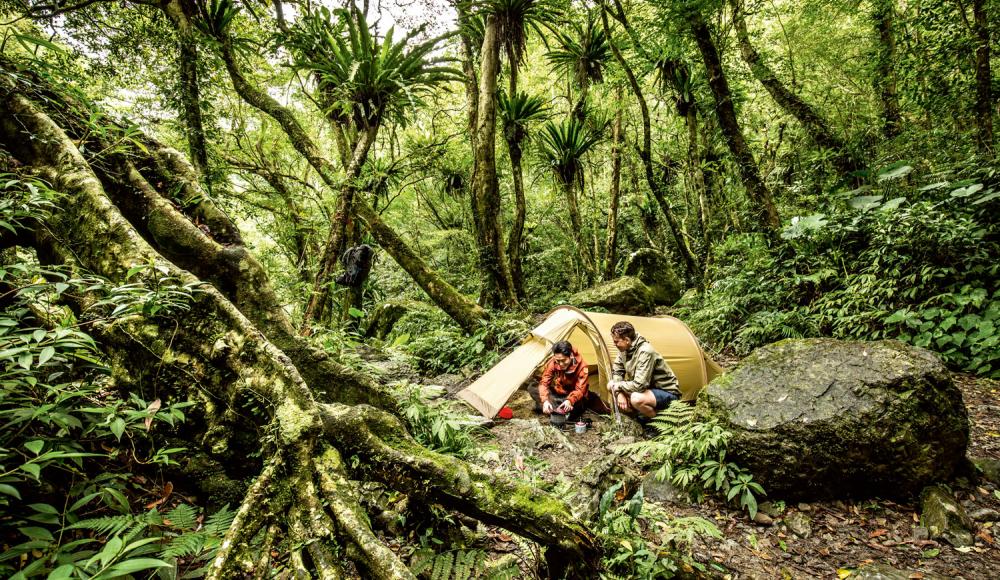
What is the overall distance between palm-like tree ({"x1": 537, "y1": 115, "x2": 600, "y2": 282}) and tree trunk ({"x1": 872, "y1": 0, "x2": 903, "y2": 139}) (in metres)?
5.26

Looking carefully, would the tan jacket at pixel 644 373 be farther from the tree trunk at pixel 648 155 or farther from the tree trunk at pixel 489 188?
the tree trunk at pixel 648 155

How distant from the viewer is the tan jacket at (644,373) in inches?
173

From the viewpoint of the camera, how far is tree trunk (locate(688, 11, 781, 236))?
5758 mm

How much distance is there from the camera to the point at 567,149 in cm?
932

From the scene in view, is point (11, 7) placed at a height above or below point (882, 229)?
above

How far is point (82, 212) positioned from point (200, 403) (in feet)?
4.38

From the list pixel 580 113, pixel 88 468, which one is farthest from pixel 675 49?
pixel 88 468

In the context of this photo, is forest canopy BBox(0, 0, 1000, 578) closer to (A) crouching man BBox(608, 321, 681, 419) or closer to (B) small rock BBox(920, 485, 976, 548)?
(A) crouching man BBox(608, 321, 681, 419)

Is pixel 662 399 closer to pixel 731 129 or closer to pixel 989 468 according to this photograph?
pixel 989 468

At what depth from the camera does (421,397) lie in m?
3.54


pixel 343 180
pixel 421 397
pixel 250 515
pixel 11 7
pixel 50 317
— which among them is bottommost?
pixel 421 397

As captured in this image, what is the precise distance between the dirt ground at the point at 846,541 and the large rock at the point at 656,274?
263 inches

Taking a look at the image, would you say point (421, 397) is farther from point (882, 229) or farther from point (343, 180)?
point (882, 229)

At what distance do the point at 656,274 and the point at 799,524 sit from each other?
7816 millimetres
